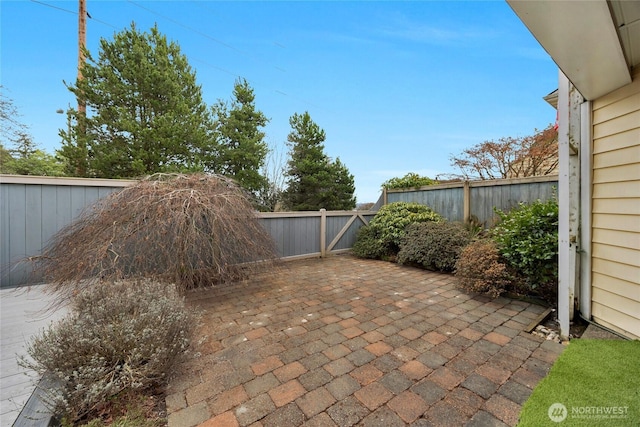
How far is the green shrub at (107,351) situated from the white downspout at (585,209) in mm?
4172

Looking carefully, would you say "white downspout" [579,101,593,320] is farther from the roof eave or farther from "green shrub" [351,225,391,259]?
"green shrub" [351,225,391,259]

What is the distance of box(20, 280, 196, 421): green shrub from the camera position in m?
1.51

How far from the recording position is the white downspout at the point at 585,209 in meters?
2.78

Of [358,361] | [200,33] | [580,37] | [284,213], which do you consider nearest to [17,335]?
[358,361]

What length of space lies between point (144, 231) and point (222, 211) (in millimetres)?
1027

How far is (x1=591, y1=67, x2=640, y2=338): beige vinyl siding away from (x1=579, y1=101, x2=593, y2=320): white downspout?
0.14 ft

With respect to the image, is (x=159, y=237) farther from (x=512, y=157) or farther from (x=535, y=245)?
(x=512, y=157)

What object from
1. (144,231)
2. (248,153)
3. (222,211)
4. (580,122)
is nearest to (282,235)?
(222,211)

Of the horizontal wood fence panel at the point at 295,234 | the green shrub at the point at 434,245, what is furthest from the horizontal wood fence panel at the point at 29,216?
the green shrub at the point at 434,245

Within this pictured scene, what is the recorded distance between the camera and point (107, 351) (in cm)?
173

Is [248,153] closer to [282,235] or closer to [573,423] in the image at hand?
[282,235]

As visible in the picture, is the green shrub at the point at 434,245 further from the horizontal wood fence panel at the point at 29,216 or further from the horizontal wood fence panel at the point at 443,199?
the horizontal wood fence panel at the point at 29,216

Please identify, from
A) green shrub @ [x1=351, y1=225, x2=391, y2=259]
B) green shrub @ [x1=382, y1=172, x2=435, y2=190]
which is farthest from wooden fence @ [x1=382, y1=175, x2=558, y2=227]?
green shrub @ [x1=351, y1=225, x2=391, y2=259]

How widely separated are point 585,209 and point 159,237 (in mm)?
5226
